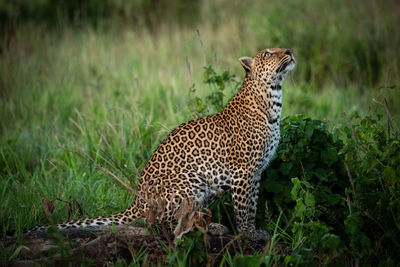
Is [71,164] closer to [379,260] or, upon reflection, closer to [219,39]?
[379,260]

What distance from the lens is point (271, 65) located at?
17.9 feet

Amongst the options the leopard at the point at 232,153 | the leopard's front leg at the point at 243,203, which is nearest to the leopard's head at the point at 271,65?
the leopard at the point at 232,153

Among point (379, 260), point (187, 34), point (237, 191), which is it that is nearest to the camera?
point (379, 260)

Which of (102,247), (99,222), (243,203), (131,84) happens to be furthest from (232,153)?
(131,84)

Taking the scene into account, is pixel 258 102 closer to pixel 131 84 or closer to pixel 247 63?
pixel 247 63

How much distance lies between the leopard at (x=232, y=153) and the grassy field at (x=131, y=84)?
1.40 ft

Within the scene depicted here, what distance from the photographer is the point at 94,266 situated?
419 centimetres

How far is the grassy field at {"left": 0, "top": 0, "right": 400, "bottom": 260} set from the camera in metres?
6.41

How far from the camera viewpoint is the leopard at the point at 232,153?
5246 mm

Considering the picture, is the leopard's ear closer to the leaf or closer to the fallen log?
the leaf

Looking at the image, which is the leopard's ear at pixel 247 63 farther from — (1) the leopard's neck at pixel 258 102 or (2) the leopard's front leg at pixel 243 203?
(2) the leopard's front leg at pixel 243 203

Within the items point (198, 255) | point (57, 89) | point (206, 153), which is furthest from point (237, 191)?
point (57, 89)

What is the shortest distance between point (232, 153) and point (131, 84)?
475cm

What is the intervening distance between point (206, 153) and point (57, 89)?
511 cm
